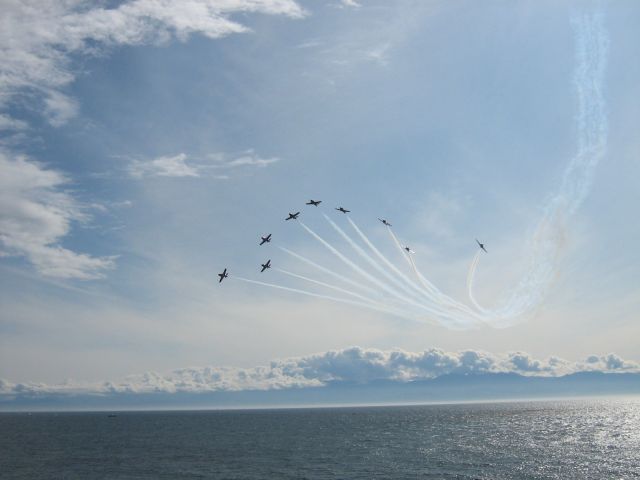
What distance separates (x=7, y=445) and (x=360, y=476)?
474 ft

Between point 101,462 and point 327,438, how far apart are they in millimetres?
82760

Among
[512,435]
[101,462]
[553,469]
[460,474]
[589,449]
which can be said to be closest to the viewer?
[460,474]

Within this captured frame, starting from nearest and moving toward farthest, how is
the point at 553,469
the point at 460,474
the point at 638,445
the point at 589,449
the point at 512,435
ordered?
the point at 460,474, the point at 553,469, the point at 589,449, the point at 638,445, the point at 512,435

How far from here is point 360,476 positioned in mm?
94500

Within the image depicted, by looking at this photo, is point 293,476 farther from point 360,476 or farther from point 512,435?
point 512,435

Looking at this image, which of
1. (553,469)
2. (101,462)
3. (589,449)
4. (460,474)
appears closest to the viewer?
(460,474)

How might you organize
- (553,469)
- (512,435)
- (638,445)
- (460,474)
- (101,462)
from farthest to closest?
(512,435) → (638,445) → (101,462) → (553,469) → (460,474)

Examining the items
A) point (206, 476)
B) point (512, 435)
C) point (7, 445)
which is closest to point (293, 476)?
point (206, 476)

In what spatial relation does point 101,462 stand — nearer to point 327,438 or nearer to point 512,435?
point 327,438

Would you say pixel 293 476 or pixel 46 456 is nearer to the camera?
pixel 293 476

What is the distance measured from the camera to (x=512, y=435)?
169375mm

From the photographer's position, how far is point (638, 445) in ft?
454

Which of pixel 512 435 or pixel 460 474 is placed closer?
pixel 460 474

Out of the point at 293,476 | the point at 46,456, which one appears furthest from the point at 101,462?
the point at 293,476
